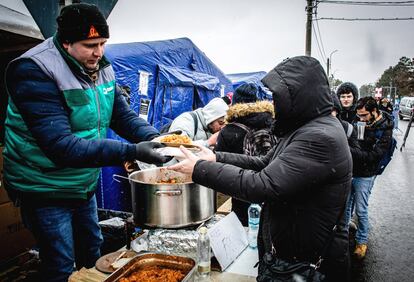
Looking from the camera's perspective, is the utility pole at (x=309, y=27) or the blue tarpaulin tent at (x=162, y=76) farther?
the utility pole at (x=309, y=27)

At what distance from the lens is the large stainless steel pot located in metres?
2.02

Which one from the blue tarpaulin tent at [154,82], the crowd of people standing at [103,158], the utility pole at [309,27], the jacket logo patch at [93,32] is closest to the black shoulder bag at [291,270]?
the crowd of people standing at [103,158]

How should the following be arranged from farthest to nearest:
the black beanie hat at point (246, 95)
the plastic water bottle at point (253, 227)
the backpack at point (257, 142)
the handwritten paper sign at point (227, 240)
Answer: the black beanie hat at point (246, 95) < the backpack at point (257, 142) < the plastic water bottle at point (253, 227) < the handwritten paper sign at point (227, 240)

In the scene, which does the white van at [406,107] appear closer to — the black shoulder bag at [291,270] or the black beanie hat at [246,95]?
the black beanie hat at [246,95]

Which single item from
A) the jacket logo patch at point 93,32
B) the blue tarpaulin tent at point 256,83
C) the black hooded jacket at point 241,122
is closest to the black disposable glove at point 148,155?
the jacket logo patch at point 93,32

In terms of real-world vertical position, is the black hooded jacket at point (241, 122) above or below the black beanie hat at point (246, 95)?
below

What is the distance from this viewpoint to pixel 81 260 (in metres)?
2.51

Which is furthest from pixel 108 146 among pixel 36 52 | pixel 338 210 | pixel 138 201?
pixel 338 210

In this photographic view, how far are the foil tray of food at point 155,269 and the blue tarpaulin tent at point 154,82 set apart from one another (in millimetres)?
3660

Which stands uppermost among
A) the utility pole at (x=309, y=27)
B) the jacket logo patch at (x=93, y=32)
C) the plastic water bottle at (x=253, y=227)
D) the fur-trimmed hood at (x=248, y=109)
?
the utility pole at (x=309, y=27)

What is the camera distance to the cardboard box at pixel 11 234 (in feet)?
13.5

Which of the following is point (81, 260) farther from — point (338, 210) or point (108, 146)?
point (338, 210)

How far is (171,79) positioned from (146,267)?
5010 millimetres

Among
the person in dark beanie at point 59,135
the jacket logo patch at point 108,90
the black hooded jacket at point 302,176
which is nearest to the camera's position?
the black hooded jacket at point 302,176
